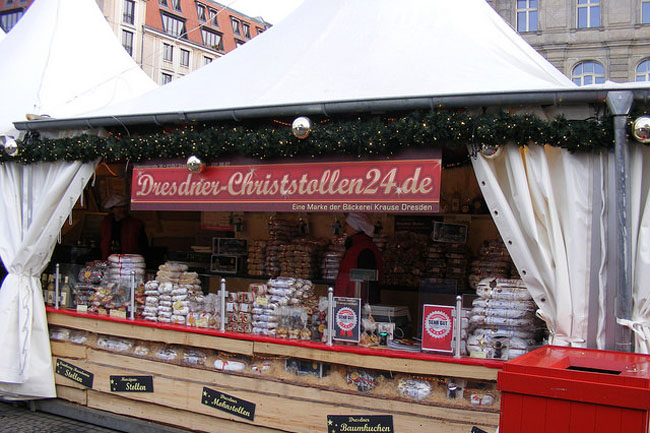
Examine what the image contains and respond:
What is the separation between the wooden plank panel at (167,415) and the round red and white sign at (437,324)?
1.62 metres

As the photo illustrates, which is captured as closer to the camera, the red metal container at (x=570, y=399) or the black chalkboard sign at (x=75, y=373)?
the red metal container at (x=570, y=399)

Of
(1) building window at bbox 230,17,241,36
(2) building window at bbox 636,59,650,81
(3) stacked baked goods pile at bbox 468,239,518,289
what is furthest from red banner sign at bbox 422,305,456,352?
(1) building window at bbox 230,17,241,36

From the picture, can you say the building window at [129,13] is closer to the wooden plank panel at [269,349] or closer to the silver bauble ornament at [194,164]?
the wooden plank panel at [269,349]

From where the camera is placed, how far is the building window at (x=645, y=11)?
80.3ft

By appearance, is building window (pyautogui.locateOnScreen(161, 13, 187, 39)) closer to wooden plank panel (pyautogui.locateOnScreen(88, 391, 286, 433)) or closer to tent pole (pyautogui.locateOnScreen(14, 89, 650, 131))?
tent pole (pyautogui.locateOnScreen(14, 89, 650, 131))

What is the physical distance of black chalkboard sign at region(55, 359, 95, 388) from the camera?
21.7 feet

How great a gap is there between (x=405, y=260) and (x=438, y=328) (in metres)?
3.00

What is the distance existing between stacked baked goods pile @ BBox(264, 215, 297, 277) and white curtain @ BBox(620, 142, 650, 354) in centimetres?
486

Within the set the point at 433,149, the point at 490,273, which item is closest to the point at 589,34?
the point at 490,273

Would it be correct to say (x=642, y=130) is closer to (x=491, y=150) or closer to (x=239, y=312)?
(x=491, y=150)

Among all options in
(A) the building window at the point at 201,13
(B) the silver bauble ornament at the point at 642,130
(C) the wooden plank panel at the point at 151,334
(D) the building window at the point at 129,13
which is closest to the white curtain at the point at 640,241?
(B) the silver bauble ornament at the point at 642,130

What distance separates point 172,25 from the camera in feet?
156

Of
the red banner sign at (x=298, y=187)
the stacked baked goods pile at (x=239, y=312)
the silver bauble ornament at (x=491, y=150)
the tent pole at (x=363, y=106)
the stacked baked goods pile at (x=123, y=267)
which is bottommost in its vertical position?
the stacked baked goods pile at (x=239, y=312)

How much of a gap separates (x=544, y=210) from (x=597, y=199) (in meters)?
0.36
